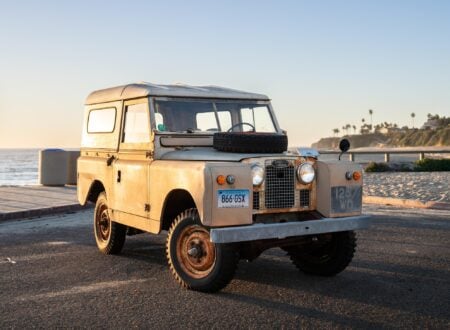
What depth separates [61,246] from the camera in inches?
343

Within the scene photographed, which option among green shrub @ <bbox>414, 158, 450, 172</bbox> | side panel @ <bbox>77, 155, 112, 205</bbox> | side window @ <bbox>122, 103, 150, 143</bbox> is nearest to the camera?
side window @ <bbox>122, 103, 150, 143</bbox>

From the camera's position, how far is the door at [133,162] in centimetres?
682

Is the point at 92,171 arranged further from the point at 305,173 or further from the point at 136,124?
the point at 305,173

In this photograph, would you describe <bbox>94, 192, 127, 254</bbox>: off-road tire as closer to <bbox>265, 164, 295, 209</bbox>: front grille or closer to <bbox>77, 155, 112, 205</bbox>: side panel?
<bbox>77, 155, 112, 205</bbox>: side panel

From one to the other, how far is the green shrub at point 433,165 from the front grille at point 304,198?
939 inches

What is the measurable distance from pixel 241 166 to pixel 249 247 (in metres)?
0.93

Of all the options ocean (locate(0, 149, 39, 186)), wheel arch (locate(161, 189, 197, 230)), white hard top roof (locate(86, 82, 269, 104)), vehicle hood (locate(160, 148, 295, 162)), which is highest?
white hard top roof (locate(86, 82, 269, 104))

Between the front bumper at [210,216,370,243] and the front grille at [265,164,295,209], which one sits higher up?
the front grille at [265,164,295,209]

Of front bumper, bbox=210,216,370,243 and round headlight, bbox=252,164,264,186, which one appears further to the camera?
round headlight, bbox=252,164,264,186

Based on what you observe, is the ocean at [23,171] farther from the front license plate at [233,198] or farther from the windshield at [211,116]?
the front license plate at [233,198]

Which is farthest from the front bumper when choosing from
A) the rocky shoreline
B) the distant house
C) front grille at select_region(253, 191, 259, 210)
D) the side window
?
the distant house

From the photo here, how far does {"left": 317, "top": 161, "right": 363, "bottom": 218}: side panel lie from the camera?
6.30 m

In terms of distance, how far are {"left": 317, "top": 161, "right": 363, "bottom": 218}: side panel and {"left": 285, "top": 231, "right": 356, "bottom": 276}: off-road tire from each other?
354mm

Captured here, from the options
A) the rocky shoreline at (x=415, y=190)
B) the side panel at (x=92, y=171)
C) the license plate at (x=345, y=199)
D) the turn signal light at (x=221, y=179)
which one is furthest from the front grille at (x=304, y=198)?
the rocky shoreline at (x=415, y=190)
